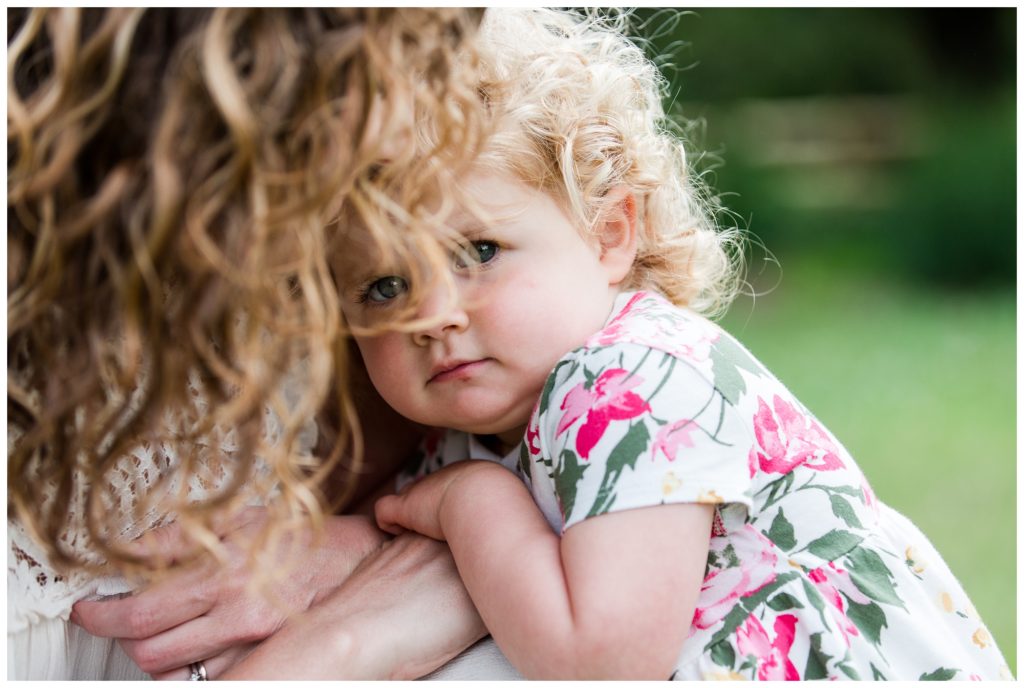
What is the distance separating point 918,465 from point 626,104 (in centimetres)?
271

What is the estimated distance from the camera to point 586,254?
154 centimetres

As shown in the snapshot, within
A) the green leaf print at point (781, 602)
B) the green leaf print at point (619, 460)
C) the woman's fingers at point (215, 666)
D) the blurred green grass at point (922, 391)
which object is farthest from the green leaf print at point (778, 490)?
the blurred green grass at point (922, 391)

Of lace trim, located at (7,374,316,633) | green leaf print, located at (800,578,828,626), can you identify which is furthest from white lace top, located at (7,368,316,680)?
green leaf print, located at (800,578,828,626)

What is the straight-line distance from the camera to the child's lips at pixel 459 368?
1.43 m

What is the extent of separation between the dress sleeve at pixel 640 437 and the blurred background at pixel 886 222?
216 cm

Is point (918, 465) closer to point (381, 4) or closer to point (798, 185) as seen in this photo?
point (381, 4)

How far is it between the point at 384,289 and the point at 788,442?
554mm

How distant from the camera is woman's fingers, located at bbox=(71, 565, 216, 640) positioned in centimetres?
138

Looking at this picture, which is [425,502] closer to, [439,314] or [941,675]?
[439,314]

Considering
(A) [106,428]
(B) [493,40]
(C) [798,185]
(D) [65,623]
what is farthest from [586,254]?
(C) [798,185]

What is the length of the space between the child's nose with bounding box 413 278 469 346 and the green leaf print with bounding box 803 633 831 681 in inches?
22.3

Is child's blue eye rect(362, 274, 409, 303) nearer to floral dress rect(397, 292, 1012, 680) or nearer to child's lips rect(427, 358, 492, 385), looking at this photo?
child's lips rect(427, 358, 492, 385)

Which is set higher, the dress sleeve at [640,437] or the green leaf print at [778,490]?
the dress sleeve at [640,437]

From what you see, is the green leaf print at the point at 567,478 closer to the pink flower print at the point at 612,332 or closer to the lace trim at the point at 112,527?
the pink flower print at the point at 612,332
